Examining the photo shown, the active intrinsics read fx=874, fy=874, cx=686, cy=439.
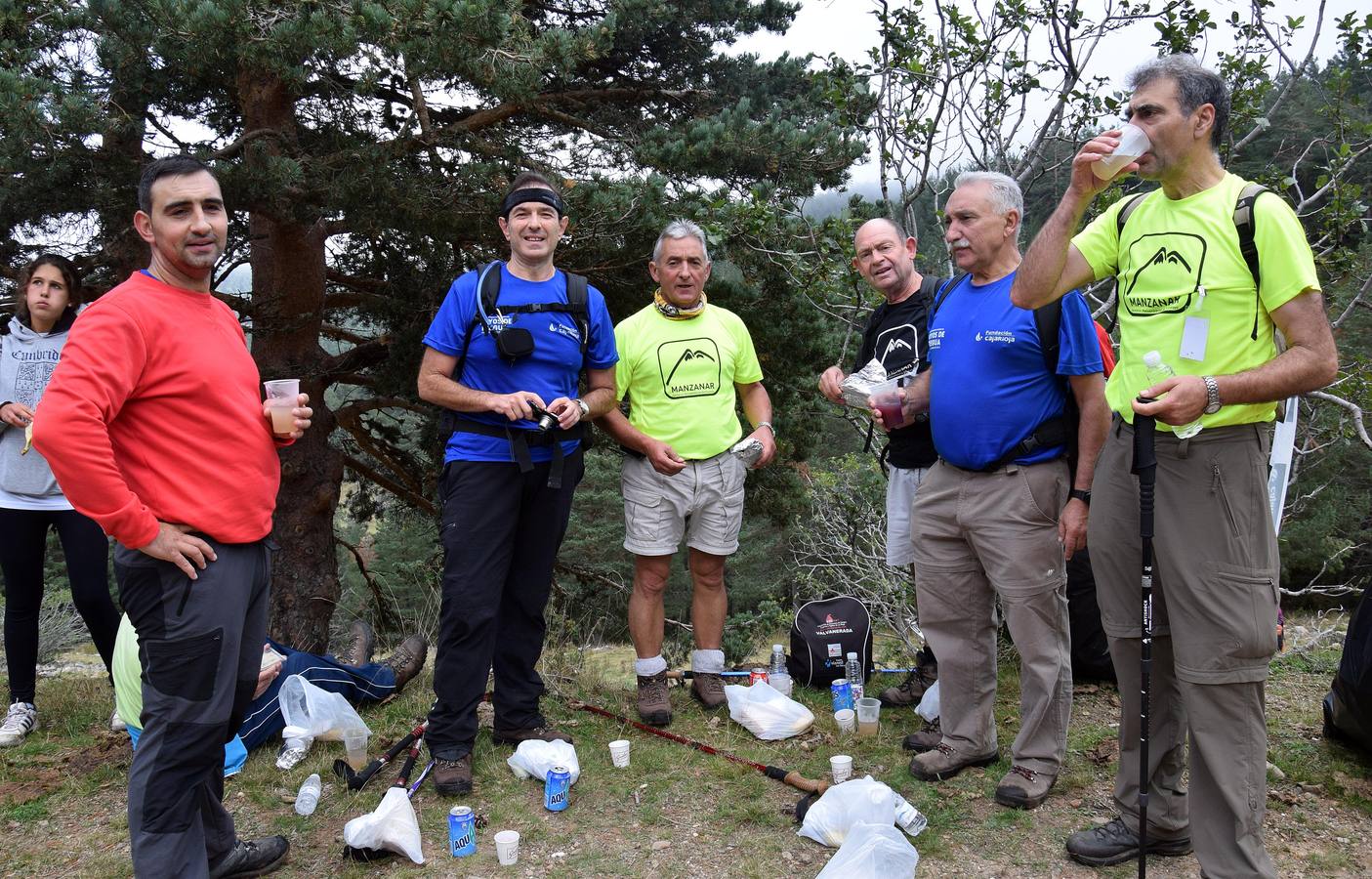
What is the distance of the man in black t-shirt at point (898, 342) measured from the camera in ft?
12.6

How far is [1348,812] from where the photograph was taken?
3158 millimetres

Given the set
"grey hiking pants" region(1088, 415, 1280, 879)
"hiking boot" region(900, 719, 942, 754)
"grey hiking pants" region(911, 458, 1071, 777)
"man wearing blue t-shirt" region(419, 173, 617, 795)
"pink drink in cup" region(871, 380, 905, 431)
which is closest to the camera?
"grey hiking pants" region(1088, 415, 1280, 879)

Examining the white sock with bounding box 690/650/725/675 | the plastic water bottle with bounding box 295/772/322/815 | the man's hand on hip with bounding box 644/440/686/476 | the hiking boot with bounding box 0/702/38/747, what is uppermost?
the man's hand on hip with bounding box 644/440/686/476

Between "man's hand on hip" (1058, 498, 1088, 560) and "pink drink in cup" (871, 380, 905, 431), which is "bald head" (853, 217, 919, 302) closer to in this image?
"pink drink in cup" (871, 380, 905, 431)

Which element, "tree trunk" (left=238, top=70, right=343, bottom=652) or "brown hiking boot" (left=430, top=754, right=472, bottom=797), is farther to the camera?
"tree trunk" (left=238, top=70, right=343, bottom=652)

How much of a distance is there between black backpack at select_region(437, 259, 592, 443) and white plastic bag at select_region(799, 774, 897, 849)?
200cm

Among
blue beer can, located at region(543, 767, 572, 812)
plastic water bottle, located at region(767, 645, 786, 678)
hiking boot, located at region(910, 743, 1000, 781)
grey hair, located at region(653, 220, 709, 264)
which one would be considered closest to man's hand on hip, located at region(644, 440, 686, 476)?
grey hair, located at region(653, 220, 709, 264)

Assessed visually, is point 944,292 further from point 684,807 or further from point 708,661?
point 684,807

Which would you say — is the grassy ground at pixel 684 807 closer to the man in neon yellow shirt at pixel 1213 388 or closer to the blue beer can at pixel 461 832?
the blue beer can at pixel 461 832

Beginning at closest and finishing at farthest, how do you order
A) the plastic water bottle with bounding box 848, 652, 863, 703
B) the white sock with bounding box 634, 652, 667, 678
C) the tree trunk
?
the white sock with bounding box 634, 652, 667, 678 < the plastic water bottle with bounding box 848, 652, 863, 703 < the tree trunk

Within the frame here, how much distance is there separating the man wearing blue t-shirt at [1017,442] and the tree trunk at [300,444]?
554cm

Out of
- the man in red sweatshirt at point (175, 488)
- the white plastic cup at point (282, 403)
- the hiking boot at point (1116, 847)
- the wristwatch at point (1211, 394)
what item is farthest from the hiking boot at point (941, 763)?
the white plastic cup at point (282, 403)

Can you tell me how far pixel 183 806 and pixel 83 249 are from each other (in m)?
5.90

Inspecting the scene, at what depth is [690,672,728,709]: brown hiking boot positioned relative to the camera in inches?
171
